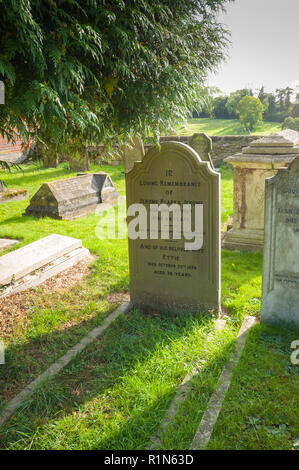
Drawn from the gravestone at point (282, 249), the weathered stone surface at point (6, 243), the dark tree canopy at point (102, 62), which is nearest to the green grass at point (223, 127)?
the weathered stone surface at point (6, 243)

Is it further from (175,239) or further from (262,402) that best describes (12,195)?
(262,402)

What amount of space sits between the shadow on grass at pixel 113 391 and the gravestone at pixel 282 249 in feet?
2.77

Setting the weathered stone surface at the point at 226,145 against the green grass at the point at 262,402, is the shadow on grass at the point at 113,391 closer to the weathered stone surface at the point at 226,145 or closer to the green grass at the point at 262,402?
the green grass at the point at 262,402

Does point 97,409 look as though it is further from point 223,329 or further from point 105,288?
point 105,288

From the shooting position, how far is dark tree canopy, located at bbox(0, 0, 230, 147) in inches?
106

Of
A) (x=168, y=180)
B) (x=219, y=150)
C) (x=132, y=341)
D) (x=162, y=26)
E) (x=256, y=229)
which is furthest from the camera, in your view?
(x=219, y=150)

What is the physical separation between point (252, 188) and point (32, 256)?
409cm

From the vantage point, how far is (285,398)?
2.91 metres

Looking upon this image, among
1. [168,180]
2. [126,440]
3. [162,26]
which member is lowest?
[126,440]

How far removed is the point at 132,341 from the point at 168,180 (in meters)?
1.89

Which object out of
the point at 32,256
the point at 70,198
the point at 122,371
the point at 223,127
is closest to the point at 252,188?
the point at 32,256

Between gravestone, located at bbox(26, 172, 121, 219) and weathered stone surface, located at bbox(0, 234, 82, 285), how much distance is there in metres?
2.67

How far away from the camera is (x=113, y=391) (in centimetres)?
312
